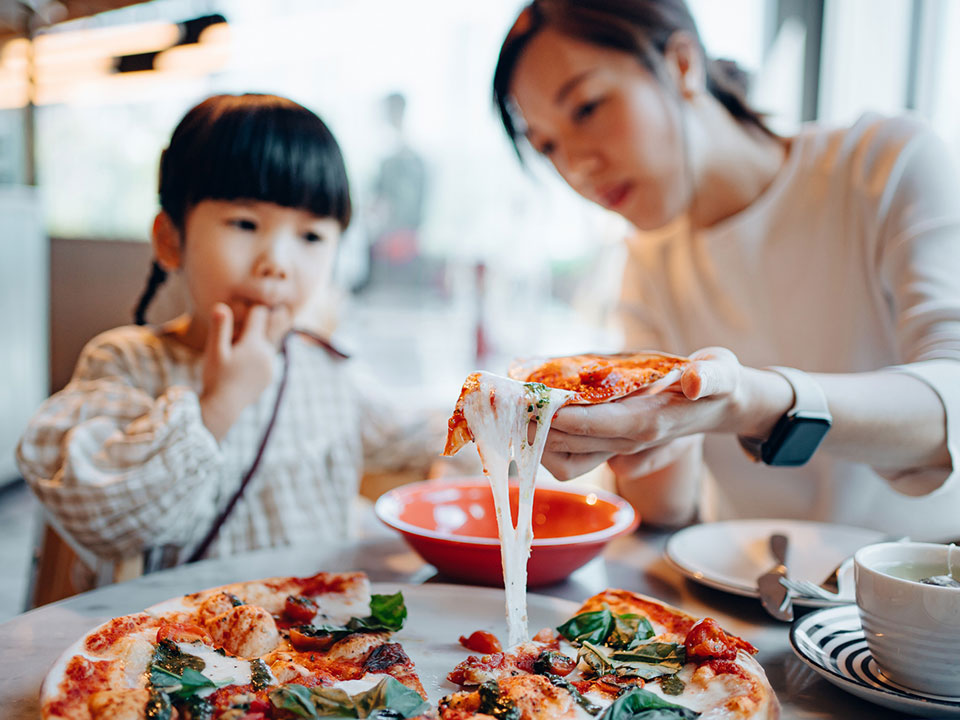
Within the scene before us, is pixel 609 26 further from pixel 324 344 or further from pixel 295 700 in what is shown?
pixel 295 700

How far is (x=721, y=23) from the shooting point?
11.7 ft

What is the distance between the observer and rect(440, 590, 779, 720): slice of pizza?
0.66 metres

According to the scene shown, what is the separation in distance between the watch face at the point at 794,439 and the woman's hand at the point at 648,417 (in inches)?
2.7

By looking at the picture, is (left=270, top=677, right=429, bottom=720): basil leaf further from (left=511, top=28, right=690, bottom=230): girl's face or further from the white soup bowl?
(left=511, top=28, right=690, bottom=230): girl's face

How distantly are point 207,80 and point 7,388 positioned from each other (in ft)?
7.50

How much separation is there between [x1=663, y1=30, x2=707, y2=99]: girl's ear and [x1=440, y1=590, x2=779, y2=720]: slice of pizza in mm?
964

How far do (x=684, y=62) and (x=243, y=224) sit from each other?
2.71ft

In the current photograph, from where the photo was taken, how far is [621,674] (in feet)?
2.41

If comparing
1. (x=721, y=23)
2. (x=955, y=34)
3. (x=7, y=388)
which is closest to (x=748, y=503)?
(x=955, y=34)

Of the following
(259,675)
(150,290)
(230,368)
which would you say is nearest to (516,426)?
(259,675)

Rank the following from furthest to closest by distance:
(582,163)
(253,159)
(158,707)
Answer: (582,163), (253,159), (158,707)

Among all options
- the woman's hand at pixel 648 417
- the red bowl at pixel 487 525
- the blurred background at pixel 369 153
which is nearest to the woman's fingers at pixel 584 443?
the woman's hand at pixel 648 417

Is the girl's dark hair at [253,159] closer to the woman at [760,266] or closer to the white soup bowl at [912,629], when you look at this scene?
the woman at [760,266]

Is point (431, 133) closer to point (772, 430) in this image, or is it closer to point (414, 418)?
point (414, 418)
